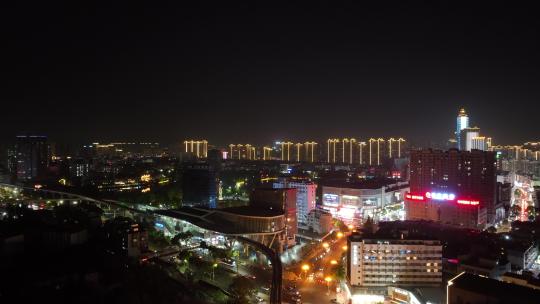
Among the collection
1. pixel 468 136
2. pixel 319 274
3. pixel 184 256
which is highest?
pixel 468 136

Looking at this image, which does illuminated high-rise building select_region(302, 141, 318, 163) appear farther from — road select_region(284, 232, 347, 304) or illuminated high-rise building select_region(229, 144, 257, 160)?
road select_region(284, 232, 347, 304)

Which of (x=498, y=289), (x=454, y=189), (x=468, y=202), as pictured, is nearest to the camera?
(x=498, y=289)

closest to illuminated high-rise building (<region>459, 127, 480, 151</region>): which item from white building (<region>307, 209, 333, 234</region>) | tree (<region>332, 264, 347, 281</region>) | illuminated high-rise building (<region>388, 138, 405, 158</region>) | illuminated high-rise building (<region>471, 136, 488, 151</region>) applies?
illuminated high-rise building (<region>471, 136, 488, 151</region>)

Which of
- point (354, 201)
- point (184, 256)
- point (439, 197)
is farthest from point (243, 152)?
point (184, 256)

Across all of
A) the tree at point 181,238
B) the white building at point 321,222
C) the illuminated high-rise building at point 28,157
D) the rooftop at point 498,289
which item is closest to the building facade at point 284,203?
the white building at point 321,222

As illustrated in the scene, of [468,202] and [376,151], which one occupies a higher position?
[376,151]

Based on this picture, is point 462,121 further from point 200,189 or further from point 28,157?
point 28,157

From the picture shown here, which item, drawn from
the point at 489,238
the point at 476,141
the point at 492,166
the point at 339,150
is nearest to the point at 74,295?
the point at 489,238

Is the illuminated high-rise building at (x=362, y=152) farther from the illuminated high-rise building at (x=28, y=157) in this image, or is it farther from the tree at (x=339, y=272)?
the tree at (x=339, y=272)
